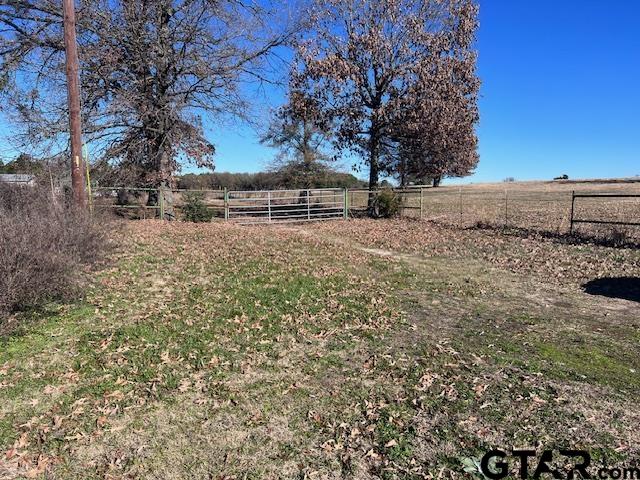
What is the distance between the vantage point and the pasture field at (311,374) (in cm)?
347

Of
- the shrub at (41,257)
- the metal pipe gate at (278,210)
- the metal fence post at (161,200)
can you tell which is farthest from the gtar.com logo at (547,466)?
the metal pipe gate at (278,210)

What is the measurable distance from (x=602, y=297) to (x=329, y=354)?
18.1 ft

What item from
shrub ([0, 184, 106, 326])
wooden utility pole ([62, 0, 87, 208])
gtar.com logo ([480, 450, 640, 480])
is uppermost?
wooden utility pole ([62, 0, 87, 208])

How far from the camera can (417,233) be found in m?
16.7

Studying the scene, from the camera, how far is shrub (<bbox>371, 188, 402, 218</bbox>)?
22158 millimetres

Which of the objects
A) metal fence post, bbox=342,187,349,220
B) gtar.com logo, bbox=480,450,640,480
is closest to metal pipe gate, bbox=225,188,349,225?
metal fence post, bbox=342,187,349,220

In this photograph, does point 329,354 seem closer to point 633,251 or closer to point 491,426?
point 491,426

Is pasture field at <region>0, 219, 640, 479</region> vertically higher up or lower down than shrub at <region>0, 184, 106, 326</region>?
lower down

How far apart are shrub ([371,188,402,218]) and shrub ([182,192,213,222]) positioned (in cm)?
803

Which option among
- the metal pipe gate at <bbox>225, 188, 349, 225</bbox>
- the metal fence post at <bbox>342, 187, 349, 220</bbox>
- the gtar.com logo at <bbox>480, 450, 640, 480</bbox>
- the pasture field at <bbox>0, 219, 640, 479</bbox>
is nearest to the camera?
the gtar.com logo at <bbox>480, 450, 640, 480</bbox>

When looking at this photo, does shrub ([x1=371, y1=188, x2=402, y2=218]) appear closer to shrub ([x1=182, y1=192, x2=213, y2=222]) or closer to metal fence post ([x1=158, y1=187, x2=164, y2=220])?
shrub ([x1=182, y1=192, x2=213, y2=222])

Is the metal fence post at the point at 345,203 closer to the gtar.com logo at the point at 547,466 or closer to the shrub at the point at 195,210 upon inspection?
the shrub at the point at 195,210

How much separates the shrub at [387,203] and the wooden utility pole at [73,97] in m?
13.9

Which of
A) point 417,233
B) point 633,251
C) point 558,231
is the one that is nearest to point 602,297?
point 633,251
